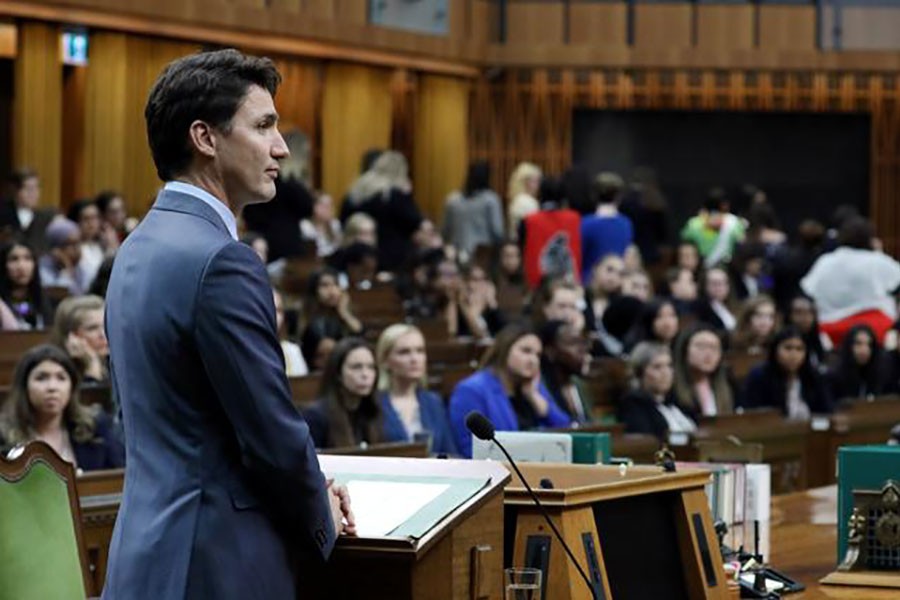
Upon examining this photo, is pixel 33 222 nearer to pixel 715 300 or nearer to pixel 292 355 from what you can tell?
pixel 292 355

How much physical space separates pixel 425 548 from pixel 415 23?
18.2 metres

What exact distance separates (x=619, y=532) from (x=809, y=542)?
1626 mm

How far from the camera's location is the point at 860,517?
4738 millimetres

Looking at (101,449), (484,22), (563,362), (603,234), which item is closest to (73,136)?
(603,234)

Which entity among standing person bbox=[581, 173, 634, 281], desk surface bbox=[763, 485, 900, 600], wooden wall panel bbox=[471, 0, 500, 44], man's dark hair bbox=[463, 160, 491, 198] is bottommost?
desk surface bbox=[763, 485, 900, 600]

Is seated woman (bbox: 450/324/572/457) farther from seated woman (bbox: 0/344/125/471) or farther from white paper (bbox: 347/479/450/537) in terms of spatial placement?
white paper (bbox: 347/479/450/537)

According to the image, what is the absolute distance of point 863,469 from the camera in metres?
4.79

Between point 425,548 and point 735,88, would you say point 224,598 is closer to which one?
point 425,548

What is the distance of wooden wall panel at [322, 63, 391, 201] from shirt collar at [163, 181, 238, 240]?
17493mm

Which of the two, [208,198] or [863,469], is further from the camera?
[863,469]

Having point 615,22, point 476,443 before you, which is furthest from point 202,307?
point 615,22

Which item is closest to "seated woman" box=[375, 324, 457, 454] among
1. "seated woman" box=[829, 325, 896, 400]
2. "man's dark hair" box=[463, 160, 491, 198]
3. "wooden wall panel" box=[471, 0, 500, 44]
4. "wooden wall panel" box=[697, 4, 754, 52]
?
"seated woman" box=[829, 325, 896, 400]

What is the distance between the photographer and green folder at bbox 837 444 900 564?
4.76m

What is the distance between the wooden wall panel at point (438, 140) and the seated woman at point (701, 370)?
1199 cm
